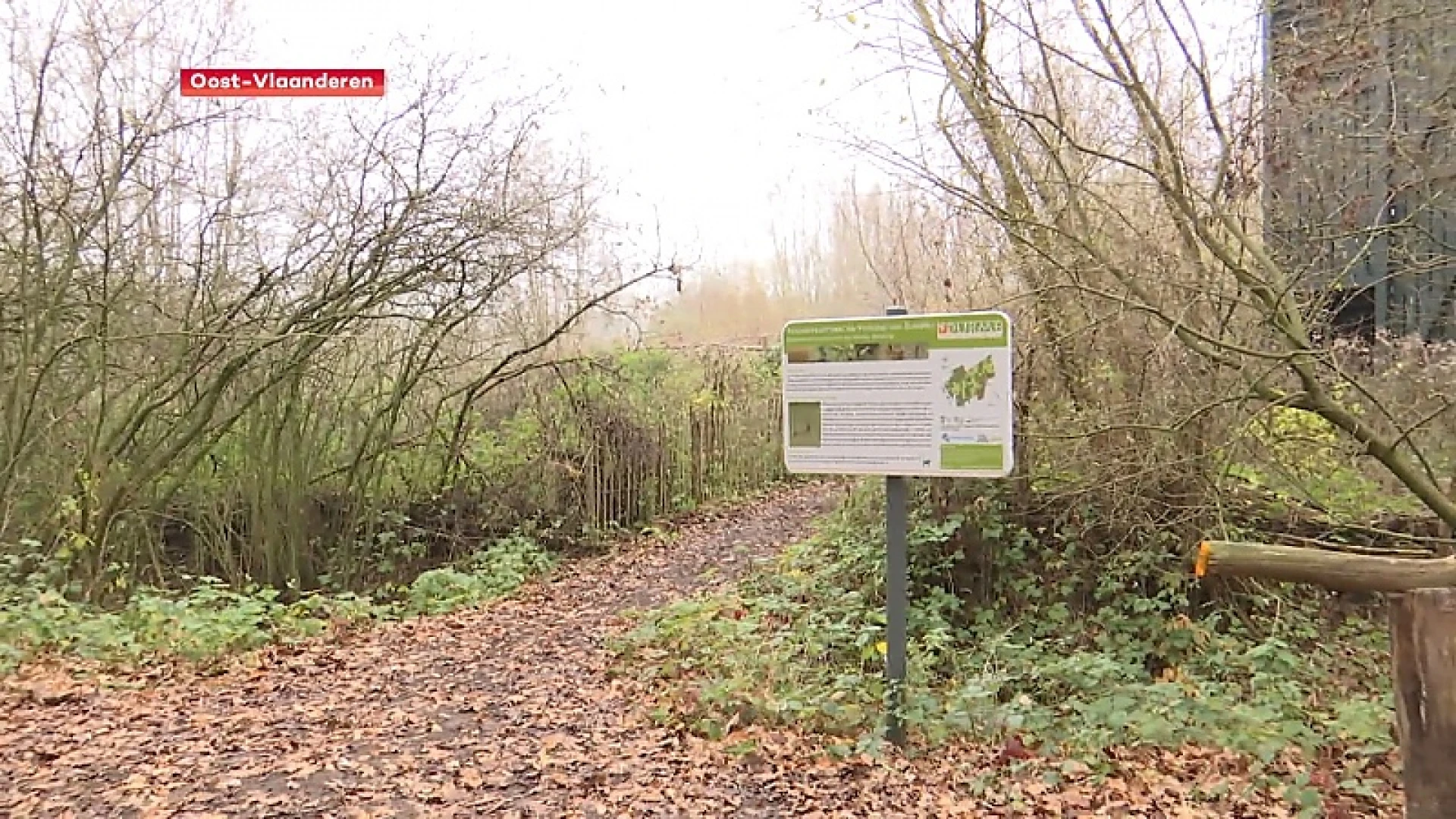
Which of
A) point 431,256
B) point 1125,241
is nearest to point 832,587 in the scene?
point 1125,241

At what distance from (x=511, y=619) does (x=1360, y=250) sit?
6.32 metres

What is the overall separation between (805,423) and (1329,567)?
7.13 ft

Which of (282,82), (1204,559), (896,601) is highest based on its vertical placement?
(282,82)

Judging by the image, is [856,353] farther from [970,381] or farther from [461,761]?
[461,761]

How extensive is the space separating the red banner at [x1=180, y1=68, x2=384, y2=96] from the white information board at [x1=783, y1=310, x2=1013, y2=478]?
5.98m

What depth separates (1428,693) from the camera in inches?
113

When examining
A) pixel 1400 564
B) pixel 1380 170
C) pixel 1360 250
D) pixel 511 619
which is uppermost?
pixel 1380 170

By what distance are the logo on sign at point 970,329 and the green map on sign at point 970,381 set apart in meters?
0.11

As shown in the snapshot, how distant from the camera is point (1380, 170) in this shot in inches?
238

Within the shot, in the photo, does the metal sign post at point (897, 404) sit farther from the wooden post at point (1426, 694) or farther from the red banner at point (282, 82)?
the red banner at point (282, 82)

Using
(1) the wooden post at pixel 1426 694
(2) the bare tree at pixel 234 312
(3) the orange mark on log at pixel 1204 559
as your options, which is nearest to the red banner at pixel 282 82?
(2) the bare tree at pixel 234 312

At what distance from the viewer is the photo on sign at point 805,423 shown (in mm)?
4734

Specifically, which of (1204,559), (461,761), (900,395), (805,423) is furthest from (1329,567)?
(461,761)

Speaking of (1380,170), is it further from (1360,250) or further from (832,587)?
(832,587)
